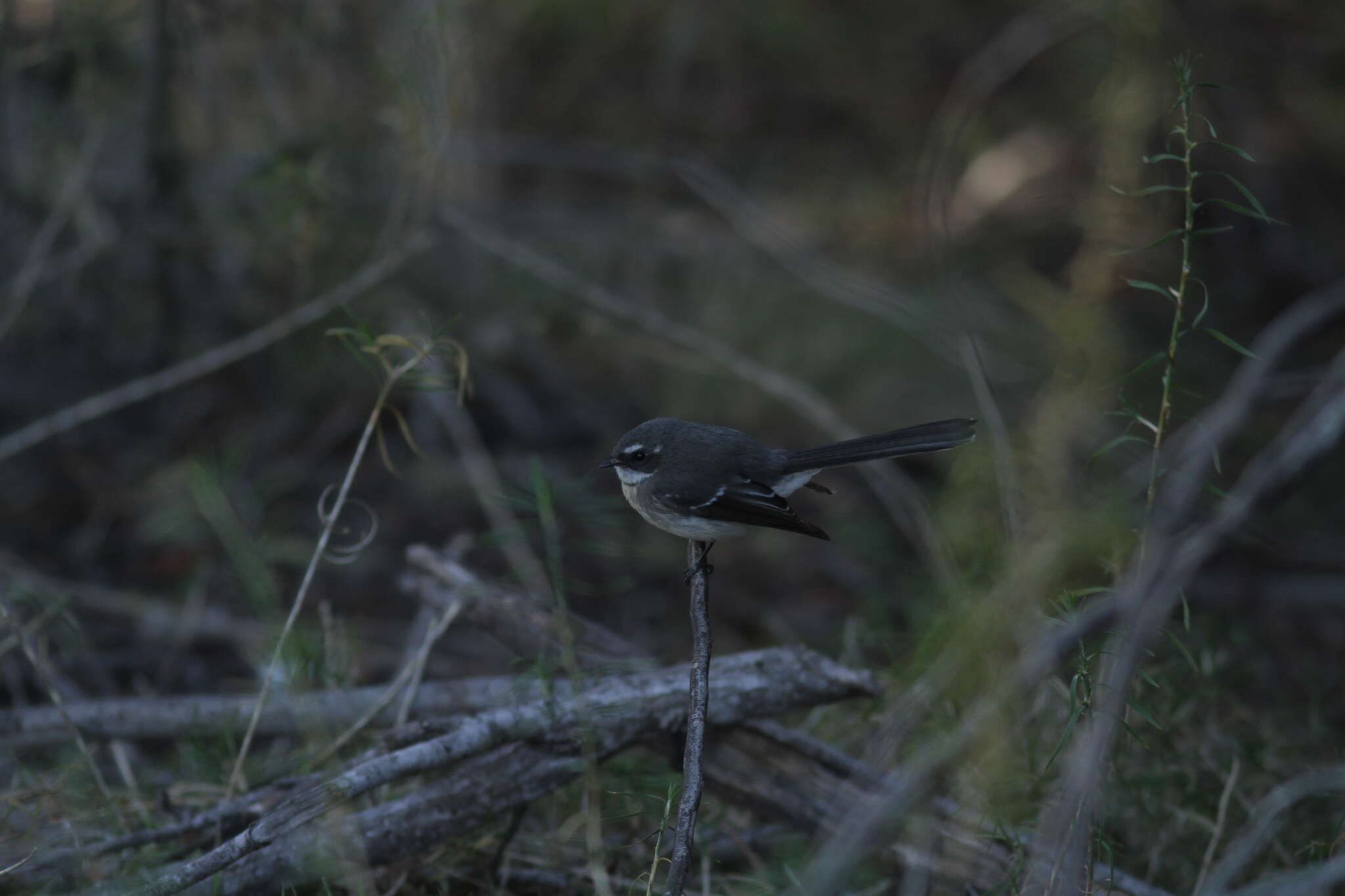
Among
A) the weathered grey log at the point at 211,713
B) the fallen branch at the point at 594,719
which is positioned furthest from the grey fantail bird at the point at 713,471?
the weathered grey log at the point at 211,713

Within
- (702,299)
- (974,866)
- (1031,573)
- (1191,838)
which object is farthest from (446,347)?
(702,299)

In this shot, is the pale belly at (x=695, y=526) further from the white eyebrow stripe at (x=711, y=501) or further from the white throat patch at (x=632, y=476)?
the white throat patch at (x=632, y=476)

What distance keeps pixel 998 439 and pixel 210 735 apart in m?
2.58

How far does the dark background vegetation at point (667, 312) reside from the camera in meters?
3.24

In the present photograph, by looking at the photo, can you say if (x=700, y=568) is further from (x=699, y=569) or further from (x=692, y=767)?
(x=692, y=767)

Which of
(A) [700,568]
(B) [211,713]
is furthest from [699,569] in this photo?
(B) [211,713]

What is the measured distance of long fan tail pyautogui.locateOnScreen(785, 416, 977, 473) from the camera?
102 inches

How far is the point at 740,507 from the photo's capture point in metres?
2.96

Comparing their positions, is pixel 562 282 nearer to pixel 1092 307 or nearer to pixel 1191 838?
pixel 1092 307

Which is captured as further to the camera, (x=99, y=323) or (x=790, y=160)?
(x=790, y=160)

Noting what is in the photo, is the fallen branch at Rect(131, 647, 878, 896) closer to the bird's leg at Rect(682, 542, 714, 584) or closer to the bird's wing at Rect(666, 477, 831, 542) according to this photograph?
the bird's leg at Rect(682, 542, 714, 584)

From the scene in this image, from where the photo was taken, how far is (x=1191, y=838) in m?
2.90

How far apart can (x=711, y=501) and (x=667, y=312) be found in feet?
12.2

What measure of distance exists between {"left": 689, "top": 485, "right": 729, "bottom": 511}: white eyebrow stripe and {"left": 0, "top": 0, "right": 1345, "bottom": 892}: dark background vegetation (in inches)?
9.4
